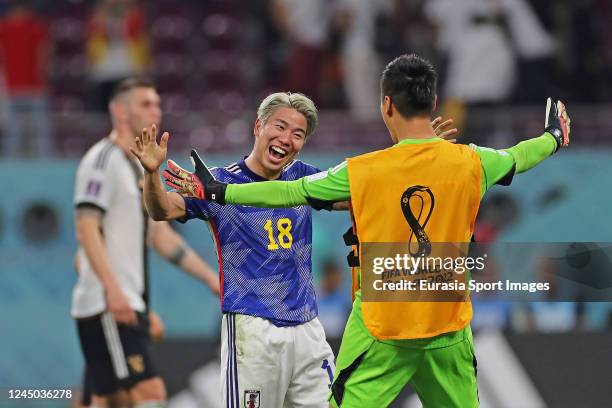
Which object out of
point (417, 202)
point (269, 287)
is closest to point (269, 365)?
point (269, 287)

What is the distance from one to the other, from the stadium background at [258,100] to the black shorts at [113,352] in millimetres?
2078

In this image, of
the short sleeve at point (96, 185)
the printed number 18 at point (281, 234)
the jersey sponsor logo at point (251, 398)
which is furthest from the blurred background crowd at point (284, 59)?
the jersey sponsor logo at point (251, 398)

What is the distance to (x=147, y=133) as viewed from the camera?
5355 millimetres

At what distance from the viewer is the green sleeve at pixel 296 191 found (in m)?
5.10

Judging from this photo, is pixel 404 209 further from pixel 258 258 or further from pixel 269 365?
pixel 269 365

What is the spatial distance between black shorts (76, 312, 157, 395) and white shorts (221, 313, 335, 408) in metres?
1.59

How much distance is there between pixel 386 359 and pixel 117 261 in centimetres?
275

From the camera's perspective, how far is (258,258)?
585cm

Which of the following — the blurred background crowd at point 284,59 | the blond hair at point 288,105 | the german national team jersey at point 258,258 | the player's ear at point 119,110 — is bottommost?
the german national team jersey at point 258,258

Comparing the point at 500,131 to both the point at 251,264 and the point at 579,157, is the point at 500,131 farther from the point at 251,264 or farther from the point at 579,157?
the point at 251,264

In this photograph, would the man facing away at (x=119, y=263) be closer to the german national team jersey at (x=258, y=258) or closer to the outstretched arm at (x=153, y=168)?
the german national team jersey at (x=258, y=258)

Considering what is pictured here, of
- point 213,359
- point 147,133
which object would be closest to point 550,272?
point 147,133

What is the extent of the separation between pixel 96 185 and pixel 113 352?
960 mm

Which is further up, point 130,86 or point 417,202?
point 130,86
